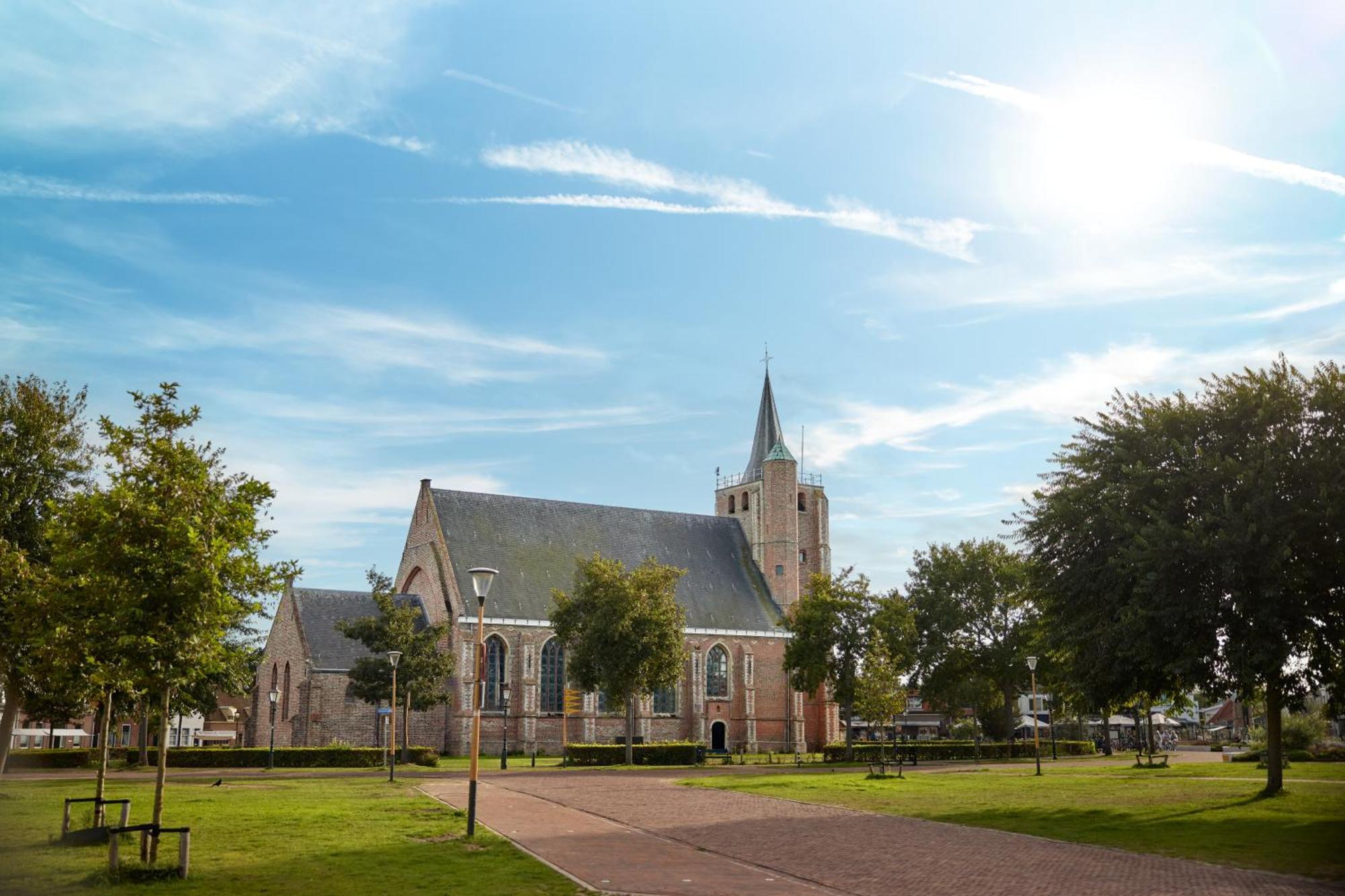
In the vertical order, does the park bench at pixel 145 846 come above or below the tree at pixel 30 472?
below

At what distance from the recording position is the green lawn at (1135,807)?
18859 millimetres

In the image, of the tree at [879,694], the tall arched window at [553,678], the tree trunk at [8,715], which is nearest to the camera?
the tree trunk at [8,715]

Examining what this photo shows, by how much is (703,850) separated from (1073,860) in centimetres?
608

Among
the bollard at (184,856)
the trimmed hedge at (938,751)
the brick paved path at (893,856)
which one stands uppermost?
the bollard at (184,856)

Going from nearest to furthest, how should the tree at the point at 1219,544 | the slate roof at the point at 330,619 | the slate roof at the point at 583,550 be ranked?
the tree at the point at 1219,544, the slate roof at the point at 330,619, the slate roof at the point at 583,550

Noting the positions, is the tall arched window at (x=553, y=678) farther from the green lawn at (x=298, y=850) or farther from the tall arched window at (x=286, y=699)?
the green lawn at (x=298, y=850)

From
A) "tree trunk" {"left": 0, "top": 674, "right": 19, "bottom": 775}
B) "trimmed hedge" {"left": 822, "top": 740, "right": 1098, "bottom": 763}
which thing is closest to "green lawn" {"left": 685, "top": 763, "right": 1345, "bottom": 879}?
"trimmed hedge" {"left": 822, "top": 740, "right": 1098, "bottom": 763}

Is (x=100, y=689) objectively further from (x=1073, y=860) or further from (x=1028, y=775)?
(x=1028, y=775)

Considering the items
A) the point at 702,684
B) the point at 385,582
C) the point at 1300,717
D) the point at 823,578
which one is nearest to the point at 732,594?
the point at 702,684

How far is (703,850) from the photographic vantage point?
18641mm

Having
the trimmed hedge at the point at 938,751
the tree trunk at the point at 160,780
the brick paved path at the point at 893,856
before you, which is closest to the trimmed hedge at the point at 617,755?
the trimmed hedge at the point at 938,751

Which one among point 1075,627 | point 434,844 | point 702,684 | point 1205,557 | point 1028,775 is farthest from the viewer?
point 702,684

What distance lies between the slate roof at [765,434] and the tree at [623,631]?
94.3ft

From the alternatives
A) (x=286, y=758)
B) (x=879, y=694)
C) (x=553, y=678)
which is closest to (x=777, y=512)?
(x=553, y=678)
